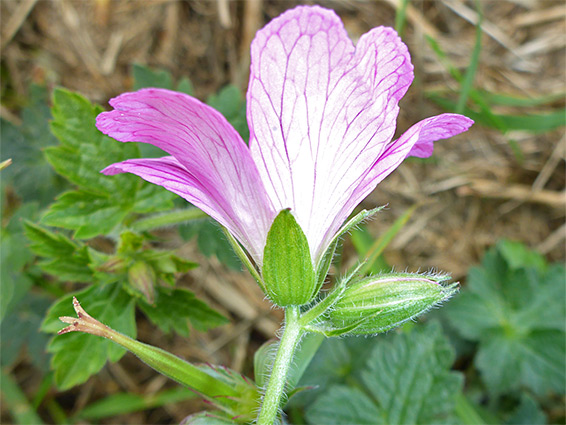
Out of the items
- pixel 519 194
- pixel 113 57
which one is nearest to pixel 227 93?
pixel 113 57

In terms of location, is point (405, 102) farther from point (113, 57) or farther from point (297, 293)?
point (297, 293)

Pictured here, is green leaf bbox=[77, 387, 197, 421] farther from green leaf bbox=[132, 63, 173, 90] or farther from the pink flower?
the pink flower

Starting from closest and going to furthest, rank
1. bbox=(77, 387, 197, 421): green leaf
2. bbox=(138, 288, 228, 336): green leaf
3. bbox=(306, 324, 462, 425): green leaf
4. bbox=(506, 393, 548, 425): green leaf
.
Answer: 1. bbox=(138, 288, 228, 336): green leaf
2. bbox=(306, 324, 462, 425): green leaf
3. bbox=(506, 393, 548, 425): green leaf
4. bbox=(77, 387, 197, 421): green leaf

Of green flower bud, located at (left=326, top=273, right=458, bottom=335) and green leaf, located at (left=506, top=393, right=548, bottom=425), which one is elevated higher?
green flower bud, located at (left=326, top=273, right=458, bottom=335)

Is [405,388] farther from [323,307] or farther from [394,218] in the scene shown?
[323,307]

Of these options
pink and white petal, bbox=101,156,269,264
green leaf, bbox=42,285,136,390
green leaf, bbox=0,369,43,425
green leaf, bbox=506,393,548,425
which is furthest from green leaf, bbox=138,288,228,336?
green leaf, bbox=506,393,548,425

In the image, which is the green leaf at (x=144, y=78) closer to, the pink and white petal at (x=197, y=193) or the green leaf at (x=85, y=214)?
the green leaf at (x=85, y=214)
